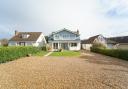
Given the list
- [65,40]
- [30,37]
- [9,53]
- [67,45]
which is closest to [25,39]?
[30,37]

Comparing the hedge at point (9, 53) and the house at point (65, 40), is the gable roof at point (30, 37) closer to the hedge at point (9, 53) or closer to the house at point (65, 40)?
the house at point (65, 40)

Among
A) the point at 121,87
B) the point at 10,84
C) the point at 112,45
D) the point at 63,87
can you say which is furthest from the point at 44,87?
the point at 112,45

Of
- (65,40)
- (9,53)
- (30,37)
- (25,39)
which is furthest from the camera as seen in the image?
(30,37)

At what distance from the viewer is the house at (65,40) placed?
4691 centimetres

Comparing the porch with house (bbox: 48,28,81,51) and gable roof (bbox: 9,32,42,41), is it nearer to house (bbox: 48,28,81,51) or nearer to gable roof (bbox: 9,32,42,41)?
house (bbox: 48,28,81,51)

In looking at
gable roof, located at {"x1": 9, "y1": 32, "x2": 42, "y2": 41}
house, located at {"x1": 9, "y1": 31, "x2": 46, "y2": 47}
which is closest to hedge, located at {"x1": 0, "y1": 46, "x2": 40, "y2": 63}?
house, located at {"x1": 9, "y1": 31, "x2": 46, "y2": 47}

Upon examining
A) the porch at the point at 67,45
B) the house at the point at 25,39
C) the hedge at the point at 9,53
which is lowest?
the hedge at the point at 9,53

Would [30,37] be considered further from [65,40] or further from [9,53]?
[9,53]

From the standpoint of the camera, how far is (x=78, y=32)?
4856 centimetres

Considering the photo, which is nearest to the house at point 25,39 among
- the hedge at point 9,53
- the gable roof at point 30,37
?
the gable roof at point 30,37

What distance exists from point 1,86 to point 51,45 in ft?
130

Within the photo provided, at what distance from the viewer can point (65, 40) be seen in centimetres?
4706

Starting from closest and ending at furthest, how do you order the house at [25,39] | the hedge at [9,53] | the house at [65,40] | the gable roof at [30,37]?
1. the hedge at [9,53]
2. the house at [25,39]
3. the house at [65,40]
4. the gable roof at [30,37]

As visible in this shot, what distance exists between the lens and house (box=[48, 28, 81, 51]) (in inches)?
1847
